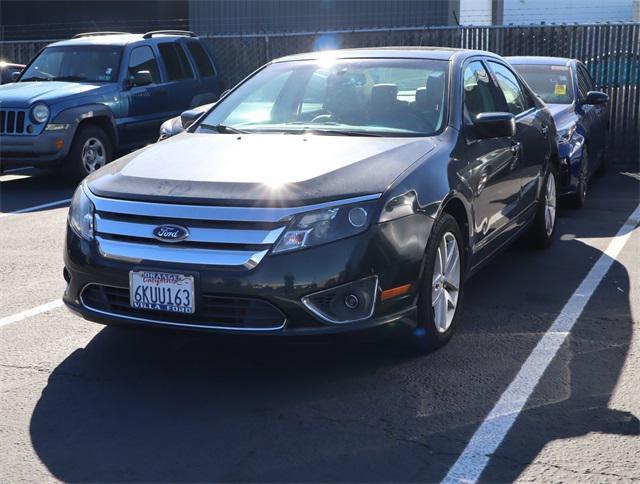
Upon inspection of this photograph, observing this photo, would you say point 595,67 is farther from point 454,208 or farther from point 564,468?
point 564,468

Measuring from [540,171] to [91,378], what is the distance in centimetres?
396

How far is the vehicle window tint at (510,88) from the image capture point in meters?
6.76

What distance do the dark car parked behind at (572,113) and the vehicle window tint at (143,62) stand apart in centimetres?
476

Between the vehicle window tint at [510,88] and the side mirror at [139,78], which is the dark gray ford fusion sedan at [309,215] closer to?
the vehicle window tint at [510,88]

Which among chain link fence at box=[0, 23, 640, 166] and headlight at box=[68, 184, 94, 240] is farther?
chain link fence at box=[0, 23, 640, 166]

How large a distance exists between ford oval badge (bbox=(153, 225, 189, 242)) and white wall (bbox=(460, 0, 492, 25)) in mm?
22543

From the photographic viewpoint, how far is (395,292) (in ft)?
14.6

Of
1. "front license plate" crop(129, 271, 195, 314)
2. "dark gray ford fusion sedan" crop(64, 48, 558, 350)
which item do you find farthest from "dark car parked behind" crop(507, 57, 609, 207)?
"front license plate" crop(129, 271, 195, 314)

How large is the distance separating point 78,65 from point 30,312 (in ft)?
22.6

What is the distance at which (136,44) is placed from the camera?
12.3 m

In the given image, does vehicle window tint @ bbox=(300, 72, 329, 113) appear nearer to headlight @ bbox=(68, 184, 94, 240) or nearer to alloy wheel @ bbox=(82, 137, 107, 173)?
headlight @ bbox=(68, 184, 94, 240)

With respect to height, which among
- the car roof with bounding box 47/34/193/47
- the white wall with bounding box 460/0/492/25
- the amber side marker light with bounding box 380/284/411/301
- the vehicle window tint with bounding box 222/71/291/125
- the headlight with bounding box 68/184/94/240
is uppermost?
the white wall with bounding box 460/0/492/25

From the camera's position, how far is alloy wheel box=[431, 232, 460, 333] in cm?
491

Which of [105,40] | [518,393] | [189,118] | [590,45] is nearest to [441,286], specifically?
[518,393]
